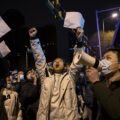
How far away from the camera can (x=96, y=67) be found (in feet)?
5.95

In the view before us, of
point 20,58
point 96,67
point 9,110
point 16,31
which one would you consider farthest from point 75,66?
point 16,31

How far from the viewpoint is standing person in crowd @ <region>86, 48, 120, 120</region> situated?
1.49m

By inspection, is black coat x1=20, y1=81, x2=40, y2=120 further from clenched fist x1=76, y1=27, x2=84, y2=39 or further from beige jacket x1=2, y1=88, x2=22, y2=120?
clenched fist x1=76, y1=27, x2=84, y2=39

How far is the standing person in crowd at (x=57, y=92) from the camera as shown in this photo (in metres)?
2.66

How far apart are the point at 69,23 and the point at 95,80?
140 centimetres

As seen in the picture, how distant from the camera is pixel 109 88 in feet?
5.84

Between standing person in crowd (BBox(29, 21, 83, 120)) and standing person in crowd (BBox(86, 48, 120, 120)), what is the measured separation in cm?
79

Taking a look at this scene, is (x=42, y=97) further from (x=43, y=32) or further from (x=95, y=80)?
(x=43, y=32)

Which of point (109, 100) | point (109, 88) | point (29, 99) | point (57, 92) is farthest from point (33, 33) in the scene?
point (109, 100)

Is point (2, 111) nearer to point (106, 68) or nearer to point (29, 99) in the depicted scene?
point (29, 99)

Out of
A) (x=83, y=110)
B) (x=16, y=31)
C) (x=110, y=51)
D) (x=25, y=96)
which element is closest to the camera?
(x=110, y=51)

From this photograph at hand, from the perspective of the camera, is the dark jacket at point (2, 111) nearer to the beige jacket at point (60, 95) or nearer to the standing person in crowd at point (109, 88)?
the beige jacket at point (60, 95)

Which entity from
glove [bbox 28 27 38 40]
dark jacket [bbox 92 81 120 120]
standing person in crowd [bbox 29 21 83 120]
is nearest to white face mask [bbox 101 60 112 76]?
dark jacket [bbox 92 81 120 120]

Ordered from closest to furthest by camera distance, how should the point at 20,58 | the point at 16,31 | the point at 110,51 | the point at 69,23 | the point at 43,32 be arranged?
the point at 110,51 < the point at 69,23 < the point at 20,58 < the point at 16,31 < the point at 43,32
